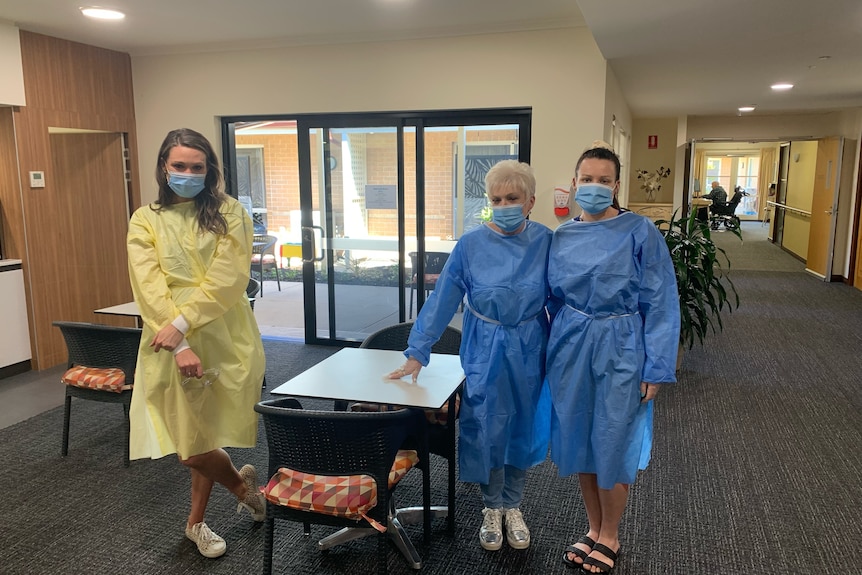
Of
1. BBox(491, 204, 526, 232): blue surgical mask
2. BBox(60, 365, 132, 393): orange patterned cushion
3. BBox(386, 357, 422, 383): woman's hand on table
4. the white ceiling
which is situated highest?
the white ceiling

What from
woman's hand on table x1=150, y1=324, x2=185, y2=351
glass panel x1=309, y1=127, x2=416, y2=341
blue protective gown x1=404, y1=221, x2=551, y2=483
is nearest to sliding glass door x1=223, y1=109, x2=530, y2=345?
glass panel x1=309, y1=127, x2=416, y2=341

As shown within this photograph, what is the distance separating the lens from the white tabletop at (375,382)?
1990mm

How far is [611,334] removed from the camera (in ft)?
6.59

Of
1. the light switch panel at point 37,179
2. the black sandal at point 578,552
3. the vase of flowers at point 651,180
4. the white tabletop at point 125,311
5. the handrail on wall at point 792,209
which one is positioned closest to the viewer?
the black sandal at point 578,552

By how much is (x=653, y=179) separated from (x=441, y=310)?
8184mm

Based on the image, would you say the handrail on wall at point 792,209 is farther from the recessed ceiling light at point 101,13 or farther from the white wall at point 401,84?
the recessed ceiling light at point 101,13

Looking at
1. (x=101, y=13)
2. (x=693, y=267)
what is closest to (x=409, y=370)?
(x=693, y=267)

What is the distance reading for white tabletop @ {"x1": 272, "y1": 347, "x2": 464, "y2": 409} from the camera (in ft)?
6.53

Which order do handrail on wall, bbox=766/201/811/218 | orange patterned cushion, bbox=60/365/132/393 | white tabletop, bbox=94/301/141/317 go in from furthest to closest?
handrail on wall, bbox=766/201/811/218 < white tabletop, bbox=94/301/141/317 < orange patterned cushion, bbox=60/365/132/393

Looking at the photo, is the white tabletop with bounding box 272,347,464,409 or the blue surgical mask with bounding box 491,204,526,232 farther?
the blue surgical mask with bounding box 491,204,526,232

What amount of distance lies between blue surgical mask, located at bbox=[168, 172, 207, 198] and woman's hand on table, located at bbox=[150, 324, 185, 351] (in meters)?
0.48

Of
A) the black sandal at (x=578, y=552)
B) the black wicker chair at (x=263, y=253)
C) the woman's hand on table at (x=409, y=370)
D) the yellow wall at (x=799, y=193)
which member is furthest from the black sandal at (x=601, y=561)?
the yellow wall at (x=799, y=193)

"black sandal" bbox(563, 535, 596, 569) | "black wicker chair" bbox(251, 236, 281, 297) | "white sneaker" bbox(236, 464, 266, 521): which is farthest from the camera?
"black wicker chair" bbox(251, 236, 281, 297)

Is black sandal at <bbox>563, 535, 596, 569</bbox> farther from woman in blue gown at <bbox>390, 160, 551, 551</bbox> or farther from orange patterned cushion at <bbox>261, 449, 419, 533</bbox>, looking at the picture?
orange patterned cushion at <bbox>261, 449, 419, 533</bbox>
